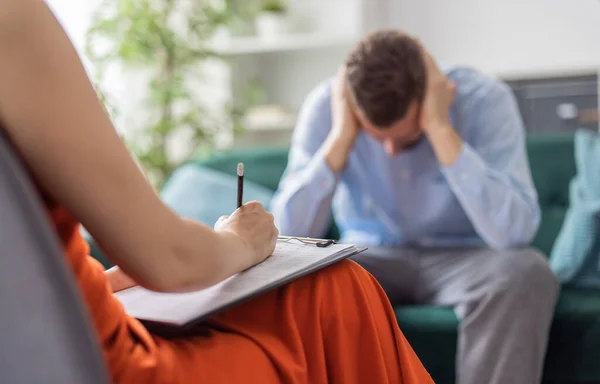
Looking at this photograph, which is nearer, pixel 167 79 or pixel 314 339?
pixel 314 339

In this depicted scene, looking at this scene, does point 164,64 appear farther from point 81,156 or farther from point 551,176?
point 81,156

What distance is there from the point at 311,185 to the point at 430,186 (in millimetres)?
303

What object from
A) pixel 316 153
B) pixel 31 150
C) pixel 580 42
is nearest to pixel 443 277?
pixel 316 153

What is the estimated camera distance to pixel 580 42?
132 inches

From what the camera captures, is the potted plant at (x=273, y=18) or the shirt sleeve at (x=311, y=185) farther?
the potted plant at (x=273, y=18)

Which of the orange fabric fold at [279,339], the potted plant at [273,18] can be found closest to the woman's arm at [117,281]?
the orange fabric fold at [279,339]

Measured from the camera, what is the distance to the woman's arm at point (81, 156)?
625 millimetres

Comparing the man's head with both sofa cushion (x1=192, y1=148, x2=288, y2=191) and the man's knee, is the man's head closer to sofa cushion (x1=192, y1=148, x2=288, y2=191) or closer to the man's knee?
the man's knee

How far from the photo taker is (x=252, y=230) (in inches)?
37.1

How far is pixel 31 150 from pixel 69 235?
5.3 inches

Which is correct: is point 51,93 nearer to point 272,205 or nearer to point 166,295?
point 166,295

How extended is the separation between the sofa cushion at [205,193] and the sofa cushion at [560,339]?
67 cm

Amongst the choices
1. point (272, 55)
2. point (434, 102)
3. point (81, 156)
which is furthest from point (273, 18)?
point (81, 156)

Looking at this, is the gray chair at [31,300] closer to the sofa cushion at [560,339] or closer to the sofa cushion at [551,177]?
the sofa cushion at [560,339]
